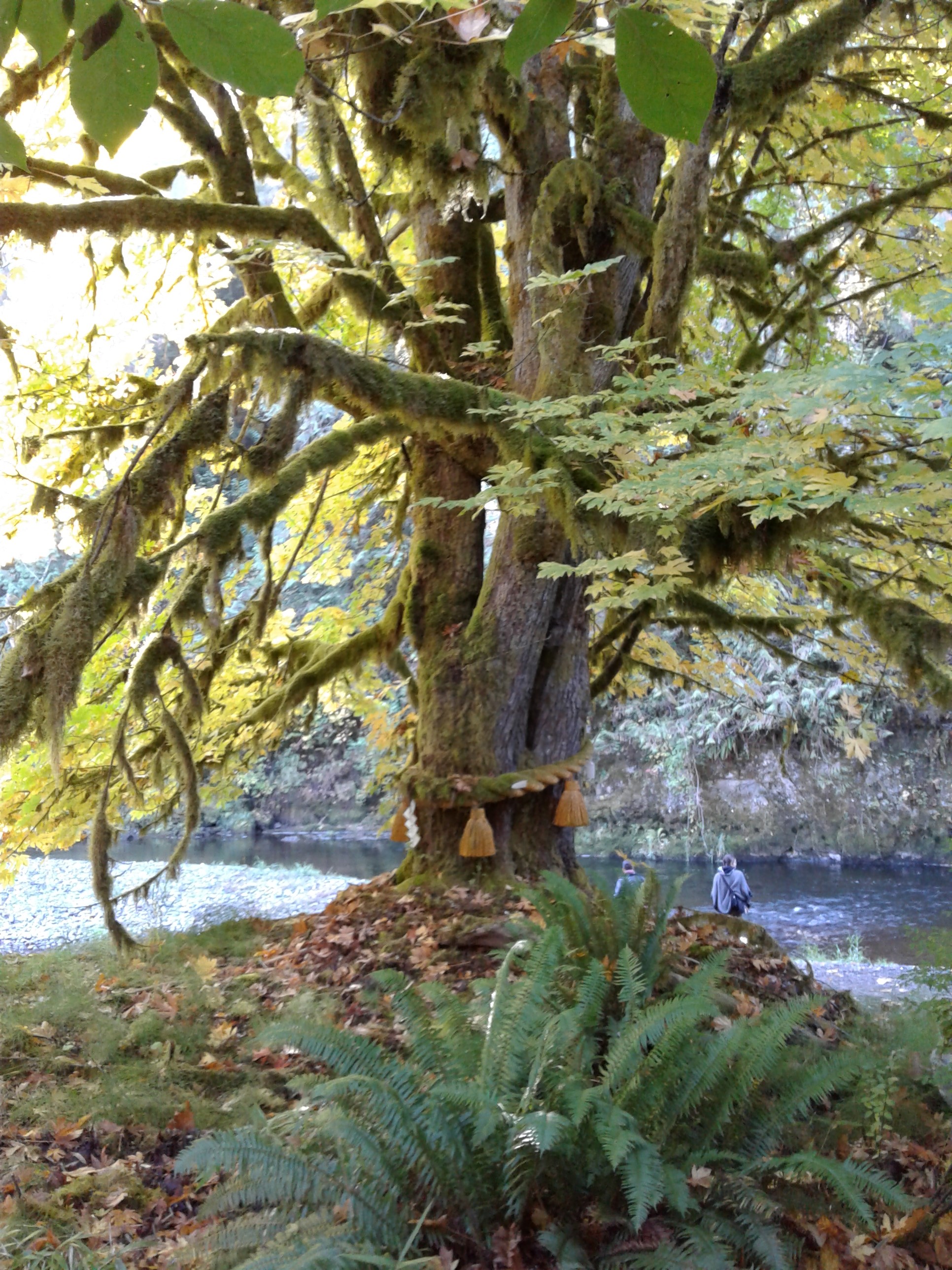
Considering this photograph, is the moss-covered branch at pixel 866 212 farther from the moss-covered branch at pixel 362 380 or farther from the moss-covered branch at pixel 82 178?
the moss-covered branch at pixel 82 178

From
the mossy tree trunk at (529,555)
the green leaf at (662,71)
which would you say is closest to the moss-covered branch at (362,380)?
the mossy tree trunk at (529,555)

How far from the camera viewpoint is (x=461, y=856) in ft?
15.7

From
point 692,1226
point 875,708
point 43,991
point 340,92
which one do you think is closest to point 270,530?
point 43,991

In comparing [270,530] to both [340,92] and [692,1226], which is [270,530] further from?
[692,1226]

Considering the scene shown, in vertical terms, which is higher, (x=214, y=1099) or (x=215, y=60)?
(x=215, y=60)

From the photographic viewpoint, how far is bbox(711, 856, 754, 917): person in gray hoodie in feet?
27.9

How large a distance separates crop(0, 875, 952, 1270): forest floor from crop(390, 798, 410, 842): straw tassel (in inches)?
11.0

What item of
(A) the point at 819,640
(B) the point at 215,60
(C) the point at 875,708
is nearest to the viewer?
(B) the point at 215,60

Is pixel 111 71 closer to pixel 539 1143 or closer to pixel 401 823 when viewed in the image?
pixel 539 1143

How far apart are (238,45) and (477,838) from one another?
13.7 ft

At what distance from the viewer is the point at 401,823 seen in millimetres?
4930

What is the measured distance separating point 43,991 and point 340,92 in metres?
4.94

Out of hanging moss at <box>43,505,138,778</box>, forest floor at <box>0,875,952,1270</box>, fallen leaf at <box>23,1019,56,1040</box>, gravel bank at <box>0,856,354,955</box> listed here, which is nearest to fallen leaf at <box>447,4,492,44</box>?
hanging moss at <box>43,505,138,778</box>

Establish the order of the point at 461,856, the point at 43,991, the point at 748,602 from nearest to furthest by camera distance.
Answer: the point at 43,991, the point at 461,856, the point at 748,602
